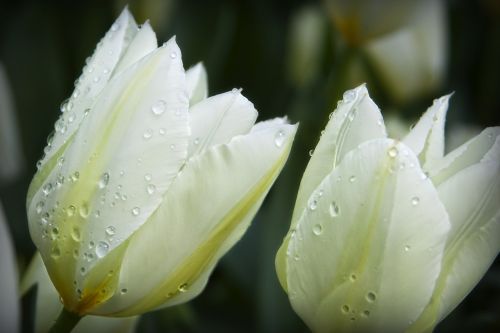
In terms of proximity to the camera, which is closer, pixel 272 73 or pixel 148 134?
pixel 148 134

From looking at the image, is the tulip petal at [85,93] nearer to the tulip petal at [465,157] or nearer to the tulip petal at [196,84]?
the tulip petal at [196,84]

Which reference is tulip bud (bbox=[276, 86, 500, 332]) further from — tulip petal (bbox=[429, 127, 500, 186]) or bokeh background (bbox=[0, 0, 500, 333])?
bokeh background (bbox=[0, 0, 500, 333])

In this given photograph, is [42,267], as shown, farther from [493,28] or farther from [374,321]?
[493,28]

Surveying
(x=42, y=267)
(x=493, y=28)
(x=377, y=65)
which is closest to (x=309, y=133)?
(x=377, y=65)

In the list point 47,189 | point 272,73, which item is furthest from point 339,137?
point 272,73

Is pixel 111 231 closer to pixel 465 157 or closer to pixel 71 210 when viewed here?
pixel 71 210
